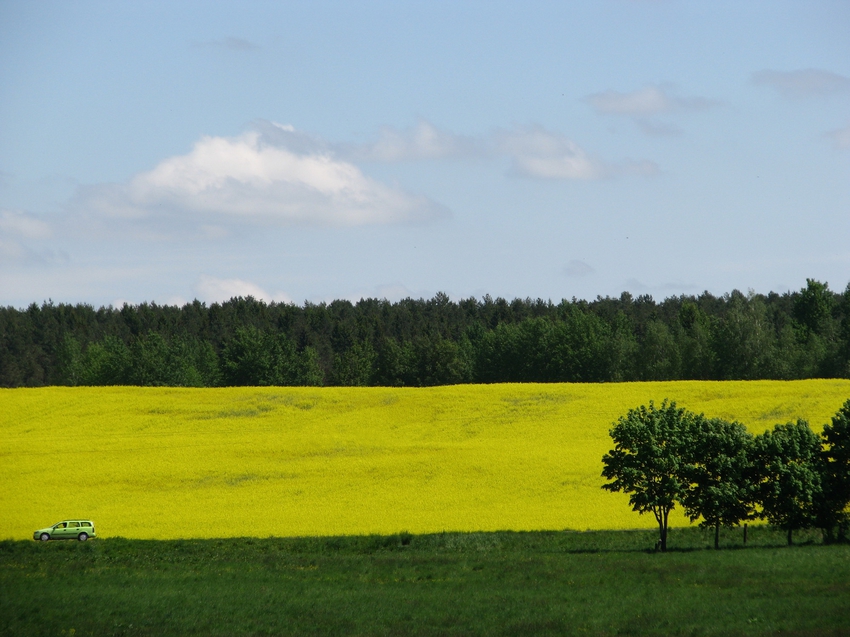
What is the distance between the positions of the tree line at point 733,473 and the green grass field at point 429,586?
58.9 inches

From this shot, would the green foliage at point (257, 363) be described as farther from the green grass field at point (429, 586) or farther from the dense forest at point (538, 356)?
the green grass field at point (429, 586)

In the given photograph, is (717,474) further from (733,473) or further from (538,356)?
(538,356)

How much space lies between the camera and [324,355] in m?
176

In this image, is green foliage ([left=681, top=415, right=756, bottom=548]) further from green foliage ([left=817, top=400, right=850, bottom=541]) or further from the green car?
the green car

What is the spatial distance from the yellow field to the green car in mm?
1493

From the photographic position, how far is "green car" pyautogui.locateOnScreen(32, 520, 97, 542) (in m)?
41.5

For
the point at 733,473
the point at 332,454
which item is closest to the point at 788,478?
the point at 733,473

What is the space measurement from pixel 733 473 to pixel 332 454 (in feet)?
86.8

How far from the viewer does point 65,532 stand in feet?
136

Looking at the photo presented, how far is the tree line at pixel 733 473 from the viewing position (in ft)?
134

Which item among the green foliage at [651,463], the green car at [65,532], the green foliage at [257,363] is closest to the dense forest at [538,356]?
the green foliage at [257,363]

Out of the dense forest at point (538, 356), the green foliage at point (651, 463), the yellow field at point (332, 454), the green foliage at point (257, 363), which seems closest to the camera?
the green foliage at point (651, 463)

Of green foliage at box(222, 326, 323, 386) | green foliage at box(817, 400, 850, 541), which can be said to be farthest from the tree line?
green foliage at box(222, 326, 323, 386)

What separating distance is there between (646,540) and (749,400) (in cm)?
2747
